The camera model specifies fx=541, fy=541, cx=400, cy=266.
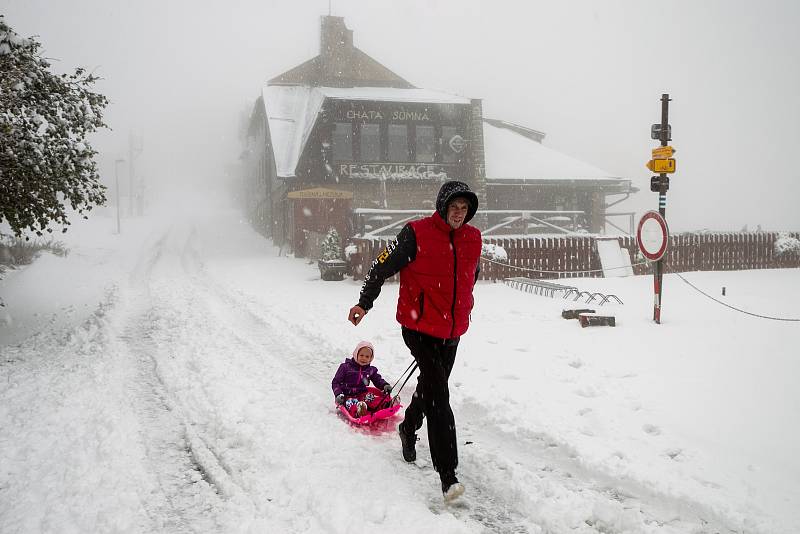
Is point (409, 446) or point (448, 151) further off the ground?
point (448, 151)

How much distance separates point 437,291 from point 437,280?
0.24ft

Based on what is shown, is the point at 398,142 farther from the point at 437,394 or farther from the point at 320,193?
the point at 437,394

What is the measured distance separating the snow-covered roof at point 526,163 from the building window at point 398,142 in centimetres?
380

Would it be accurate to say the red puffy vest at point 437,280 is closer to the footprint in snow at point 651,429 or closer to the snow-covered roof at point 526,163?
the footprint in snow at point 651,429

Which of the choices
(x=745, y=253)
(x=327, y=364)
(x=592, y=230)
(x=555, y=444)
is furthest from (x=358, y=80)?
(x=555, y=444)

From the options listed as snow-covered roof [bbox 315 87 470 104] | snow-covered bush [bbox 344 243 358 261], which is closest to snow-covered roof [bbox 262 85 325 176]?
snow-covered roof [bbox 315 87 470 104]

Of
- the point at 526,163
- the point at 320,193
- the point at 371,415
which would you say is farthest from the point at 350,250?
the point at 526,163

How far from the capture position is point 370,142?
76.7ft

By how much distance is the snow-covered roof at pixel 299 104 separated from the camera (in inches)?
880

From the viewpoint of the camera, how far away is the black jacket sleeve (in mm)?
3605

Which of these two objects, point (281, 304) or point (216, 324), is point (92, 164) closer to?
point (216, 324)

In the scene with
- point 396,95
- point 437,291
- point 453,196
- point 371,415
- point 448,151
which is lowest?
point 371,415

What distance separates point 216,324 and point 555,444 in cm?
623

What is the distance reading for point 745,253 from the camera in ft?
54.2
